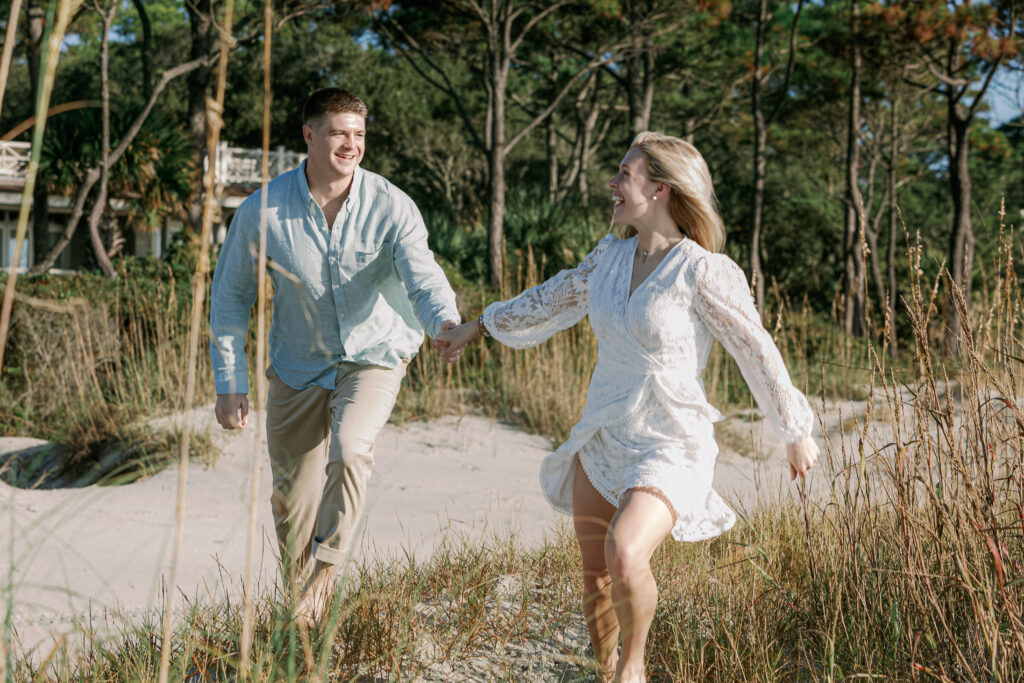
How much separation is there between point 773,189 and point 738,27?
260 inches

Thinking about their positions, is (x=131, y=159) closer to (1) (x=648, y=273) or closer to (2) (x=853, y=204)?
(2) (x=853, y=204)

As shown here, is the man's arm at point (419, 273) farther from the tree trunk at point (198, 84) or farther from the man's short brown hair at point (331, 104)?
the tree trunk at point (198, 84)

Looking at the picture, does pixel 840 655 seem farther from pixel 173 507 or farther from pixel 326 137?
pixel 173 507

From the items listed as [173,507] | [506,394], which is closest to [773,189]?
[506,394]

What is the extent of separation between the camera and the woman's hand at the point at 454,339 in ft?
11.5

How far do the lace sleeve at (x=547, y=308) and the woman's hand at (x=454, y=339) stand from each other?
0.08 metres

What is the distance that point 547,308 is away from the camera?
3.33 meters

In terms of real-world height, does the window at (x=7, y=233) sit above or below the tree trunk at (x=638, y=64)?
below

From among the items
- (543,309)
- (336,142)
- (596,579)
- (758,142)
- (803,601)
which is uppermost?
(758,142)

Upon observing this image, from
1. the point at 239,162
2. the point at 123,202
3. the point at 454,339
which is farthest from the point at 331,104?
the point at 239,162

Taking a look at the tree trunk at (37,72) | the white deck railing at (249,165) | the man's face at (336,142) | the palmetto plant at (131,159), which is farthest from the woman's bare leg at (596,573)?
the white deck railing at (249,165)

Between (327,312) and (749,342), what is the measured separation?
1692mm

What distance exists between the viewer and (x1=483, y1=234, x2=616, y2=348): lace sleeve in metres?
3.30

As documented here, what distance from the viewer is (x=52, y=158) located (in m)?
16.1
